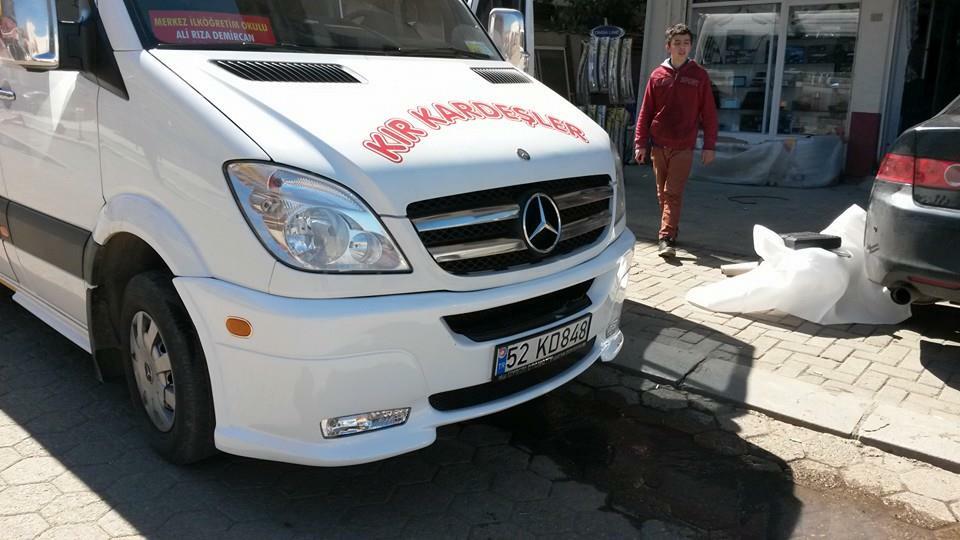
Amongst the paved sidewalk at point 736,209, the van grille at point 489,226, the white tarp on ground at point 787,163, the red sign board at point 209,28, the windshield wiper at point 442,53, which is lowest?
the paved sidewalk at point 736,209

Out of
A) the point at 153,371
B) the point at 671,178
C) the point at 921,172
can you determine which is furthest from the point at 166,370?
the point at 671,178

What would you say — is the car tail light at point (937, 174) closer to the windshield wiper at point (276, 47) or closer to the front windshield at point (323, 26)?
the front windshield at point (323, 26)

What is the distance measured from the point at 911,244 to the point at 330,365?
10.2 ft

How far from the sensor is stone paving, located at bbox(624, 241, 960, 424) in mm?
4035

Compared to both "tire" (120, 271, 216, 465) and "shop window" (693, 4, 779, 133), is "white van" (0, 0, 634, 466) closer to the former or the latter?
"tire" (120, 271, 216, 465)

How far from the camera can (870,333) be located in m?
4.80

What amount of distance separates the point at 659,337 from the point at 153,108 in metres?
3.09

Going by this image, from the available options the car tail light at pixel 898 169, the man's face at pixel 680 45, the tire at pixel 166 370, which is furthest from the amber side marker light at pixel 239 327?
the man's face at pixel 680 45

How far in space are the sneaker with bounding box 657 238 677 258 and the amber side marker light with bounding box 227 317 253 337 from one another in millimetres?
Answer: 4559

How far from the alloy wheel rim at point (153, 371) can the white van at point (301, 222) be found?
0.04 feet

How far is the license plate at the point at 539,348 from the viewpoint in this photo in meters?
2.85

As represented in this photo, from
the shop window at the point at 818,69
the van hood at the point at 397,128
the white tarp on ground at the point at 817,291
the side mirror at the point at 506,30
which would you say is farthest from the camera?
the shop window at the point at 818,69

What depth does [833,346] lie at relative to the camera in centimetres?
460

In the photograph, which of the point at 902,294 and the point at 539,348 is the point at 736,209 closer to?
the point at 902,294
